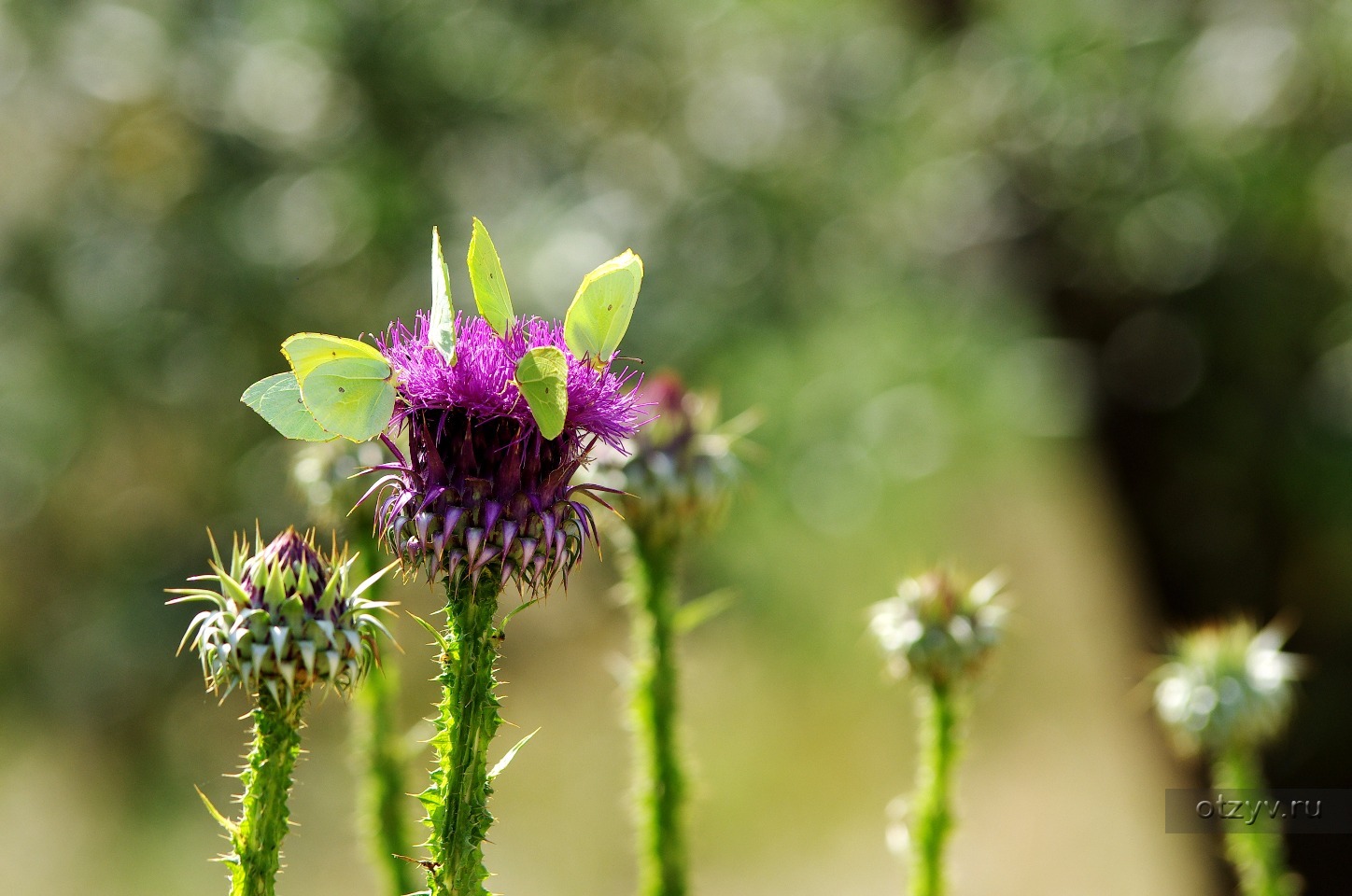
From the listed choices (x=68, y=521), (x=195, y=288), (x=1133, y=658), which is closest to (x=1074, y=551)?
(x=1133, y=658)

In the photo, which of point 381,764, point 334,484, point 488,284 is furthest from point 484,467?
point 381,764

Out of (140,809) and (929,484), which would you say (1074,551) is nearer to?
(929,484)

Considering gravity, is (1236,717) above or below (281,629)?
above

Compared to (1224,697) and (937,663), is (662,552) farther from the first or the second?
(1224,697)

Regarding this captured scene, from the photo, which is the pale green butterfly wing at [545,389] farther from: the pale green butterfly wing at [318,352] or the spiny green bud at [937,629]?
the spiny green bud at [937,629]

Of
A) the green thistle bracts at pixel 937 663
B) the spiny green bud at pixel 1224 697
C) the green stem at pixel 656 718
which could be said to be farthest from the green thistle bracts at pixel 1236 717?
the green stem at pixel 656 718

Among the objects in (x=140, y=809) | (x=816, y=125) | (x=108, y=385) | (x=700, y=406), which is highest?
(x=816, y=125)

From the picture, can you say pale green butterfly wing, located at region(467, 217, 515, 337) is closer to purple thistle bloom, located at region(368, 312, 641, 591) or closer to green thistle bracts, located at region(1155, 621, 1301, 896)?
purple thistle bloom, located at region(368, 312, 641, 591)
